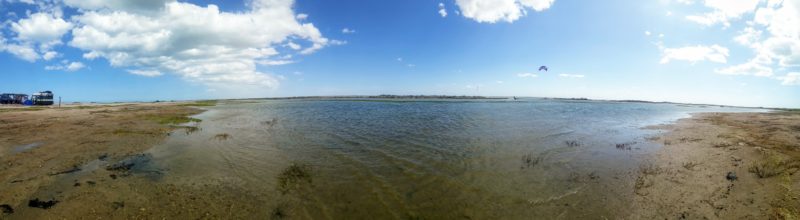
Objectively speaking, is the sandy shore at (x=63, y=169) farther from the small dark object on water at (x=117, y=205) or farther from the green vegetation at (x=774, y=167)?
the green vegetation at (x=774, y=167)

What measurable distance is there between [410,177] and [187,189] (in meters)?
8.21

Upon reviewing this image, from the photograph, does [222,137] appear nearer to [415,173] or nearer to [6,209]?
[6,209]

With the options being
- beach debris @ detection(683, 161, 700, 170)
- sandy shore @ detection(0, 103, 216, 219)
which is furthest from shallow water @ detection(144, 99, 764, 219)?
sandy shore @ detection(0, 103, 216, 219)

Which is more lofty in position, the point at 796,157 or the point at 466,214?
the point at 796,157

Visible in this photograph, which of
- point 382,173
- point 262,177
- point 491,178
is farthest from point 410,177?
point 262,177

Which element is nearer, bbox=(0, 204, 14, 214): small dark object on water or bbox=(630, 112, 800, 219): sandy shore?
bbox=(0, 204, 14, 214): small dark object on water

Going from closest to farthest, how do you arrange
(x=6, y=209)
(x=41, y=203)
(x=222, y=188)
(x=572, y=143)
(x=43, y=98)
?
(x=6, y=209), (x=41, y=203), (x=222, y=188), (x=572, y=143), (x=43, y=98)

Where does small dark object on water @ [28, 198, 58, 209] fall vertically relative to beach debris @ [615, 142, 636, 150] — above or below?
below

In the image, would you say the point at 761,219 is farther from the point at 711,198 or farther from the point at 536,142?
the point at 536,142

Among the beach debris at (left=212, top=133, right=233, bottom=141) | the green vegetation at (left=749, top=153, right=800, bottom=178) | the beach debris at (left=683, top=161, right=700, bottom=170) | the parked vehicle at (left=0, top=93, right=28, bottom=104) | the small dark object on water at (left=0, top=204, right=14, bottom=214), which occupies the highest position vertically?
the parked vehicle at (left=0, top=93, right=28, bottom=104)

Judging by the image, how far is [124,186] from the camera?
10875 millimetres

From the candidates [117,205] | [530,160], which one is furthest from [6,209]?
[530,160]

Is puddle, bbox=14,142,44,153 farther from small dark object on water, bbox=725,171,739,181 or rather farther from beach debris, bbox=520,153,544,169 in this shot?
small dark object on water, bbox=725,171,739,181

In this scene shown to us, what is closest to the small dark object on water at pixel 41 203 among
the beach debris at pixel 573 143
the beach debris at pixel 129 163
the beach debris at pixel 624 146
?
the beach debris at pixel 129 163
